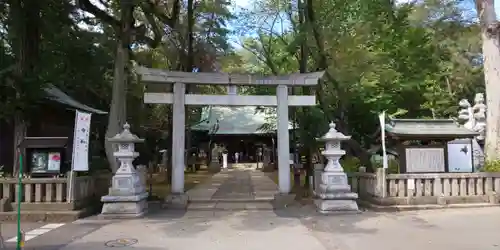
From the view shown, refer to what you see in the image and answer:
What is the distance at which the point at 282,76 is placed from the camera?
1398cm

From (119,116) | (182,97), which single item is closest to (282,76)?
(182,97)

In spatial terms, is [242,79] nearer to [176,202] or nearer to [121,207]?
[176,202]

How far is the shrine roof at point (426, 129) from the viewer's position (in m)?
13.8

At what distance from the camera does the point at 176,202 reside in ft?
43.5

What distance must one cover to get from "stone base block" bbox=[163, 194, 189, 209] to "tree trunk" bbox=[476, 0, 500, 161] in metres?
9.76

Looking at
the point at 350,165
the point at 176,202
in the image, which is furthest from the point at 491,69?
the point at 176,202

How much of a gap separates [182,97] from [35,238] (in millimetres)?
6393

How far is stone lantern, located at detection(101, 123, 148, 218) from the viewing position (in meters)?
11.6

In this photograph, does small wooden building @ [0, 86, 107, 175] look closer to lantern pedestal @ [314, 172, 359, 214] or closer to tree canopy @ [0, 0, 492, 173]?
tree canopy @ [0, 0, 492, 173]

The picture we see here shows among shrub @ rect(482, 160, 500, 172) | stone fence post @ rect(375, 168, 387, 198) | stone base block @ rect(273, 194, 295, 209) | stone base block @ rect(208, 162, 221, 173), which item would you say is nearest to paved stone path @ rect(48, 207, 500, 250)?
stone fence post @ rect(375, 168, 387, 198)

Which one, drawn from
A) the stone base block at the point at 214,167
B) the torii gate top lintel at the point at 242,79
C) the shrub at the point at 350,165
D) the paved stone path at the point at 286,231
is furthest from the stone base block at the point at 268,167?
the paved stone path at the point at 286,231

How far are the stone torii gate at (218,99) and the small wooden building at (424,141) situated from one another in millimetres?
3062

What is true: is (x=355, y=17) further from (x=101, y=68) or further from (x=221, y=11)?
(x=101, y=68)

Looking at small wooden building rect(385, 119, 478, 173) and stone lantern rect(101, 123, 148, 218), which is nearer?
stone lantern rect(101, 123, 148, 218)
